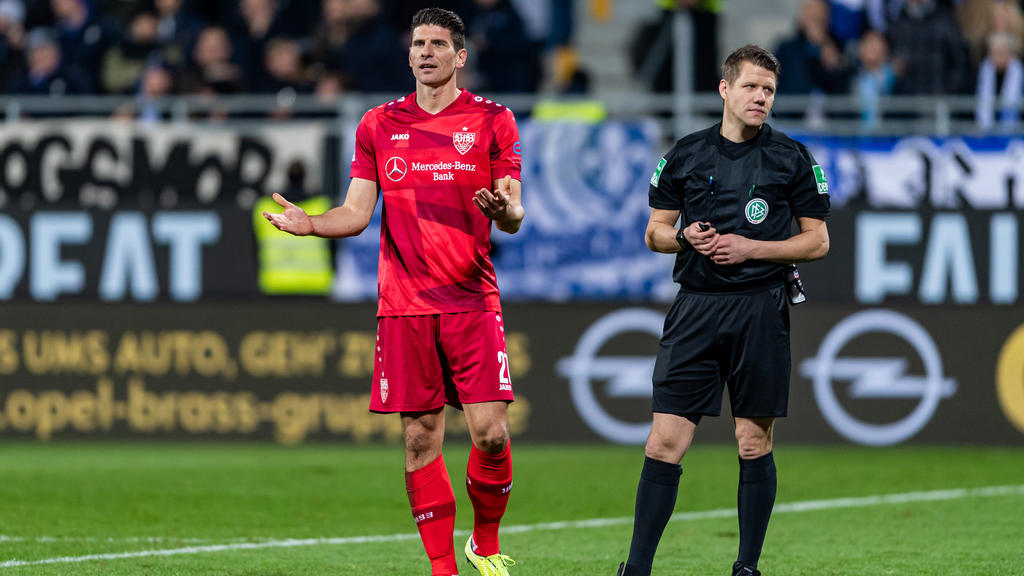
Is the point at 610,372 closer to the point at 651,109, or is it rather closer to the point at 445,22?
the point at 651,109

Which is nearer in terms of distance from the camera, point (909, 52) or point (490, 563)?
point (490, 563)

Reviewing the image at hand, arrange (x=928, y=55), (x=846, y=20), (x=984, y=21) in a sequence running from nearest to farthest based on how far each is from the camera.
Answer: (x=928, y=55) → (x=984, y=21) → (x=846, y=20)

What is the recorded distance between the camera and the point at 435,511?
21.2 feet

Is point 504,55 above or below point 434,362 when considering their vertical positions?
above

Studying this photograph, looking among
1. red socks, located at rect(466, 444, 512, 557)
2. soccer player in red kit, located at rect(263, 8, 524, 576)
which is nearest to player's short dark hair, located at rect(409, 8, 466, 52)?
soccer player in red kit, located at rect(263, 8, 524, 576)

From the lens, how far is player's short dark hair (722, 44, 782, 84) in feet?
20.4

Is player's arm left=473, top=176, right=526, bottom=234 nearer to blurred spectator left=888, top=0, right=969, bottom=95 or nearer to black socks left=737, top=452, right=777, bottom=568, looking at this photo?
black socks left=737, top=452, right=777, bottom=568

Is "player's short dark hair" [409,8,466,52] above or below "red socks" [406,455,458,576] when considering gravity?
above

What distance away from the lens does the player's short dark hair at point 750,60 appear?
20.4 feet

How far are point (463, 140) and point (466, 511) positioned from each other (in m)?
3.47

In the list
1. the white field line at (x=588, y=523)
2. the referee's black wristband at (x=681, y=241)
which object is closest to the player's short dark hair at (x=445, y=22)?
the referee's black wristband at (x=681, y=241)

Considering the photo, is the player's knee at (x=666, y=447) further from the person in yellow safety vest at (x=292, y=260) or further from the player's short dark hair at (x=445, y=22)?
the person in yellow safety vest at (x=292, y=260)

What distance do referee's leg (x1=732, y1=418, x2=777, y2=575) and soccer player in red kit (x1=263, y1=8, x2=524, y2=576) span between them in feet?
3.32

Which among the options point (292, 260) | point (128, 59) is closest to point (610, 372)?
point (292, 260)
